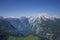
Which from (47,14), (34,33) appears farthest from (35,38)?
(47,14)

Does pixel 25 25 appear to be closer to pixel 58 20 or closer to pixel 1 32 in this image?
pixel 1 32

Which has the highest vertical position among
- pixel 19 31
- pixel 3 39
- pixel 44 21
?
pixel 44 21

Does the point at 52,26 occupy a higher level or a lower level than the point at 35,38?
higher

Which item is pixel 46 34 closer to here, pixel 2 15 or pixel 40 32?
pixel 40 32

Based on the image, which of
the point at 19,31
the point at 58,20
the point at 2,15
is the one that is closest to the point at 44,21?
the point at 58,20

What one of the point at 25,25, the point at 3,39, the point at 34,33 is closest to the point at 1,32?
the point at 3,39

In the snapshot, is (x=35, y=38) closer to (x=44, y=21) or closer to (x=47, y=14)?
(x=44, y=21)

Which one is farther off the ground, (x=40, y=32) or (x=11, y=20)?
(x=11, y=20)
